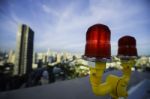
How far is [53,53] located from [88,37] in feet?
2.45


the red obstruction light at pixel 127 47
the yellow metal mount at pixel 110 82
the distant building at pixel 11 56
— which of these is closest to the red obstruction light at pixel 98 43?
the yellow metal mount at pixel 110 82

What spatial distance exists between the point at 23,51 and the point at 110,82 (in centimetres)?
49

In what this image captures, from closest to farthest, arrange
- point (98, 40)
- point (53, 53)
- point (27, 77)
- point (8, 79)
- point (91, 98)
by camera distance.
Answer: point (98, 40) < point (8, 79) < point (27, 77) < point (91, 98) < point (53, 53)

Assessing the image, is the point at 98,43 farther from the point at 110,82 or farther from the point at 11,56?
the point at 11,56

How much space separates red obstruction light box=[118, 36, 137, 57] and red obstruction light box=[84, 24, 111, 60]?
0.52ft

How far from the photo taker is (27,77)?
832 millimetres

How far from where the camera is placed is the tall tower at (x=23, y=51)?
788 mm

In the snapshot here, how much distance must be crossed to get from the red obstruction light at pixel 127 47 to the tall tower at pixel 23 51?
458 mm

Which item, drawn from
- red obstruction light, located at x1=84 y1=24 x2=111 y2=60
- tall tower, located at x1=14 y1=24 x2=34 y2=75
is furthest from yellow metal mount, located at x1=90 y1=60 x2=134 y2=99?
tall tower, located at x1=14 y1=24 x2=34 y2=75

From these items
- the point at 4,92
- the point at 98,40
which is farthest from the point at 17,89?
the point at 98,40

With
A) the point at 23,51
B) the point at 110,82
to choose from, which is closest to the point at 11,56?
the point at 23,51

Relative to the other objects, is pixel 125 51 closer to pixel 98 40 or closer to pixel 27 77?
pixel 98 40

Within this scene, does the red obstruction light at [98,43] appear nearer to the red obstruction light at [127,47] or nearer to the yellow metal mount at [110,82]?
the yellow metal mount at [110,82]

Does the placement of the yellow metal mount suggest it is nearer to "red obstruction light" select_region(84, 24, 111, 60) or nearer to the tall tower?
"red obstruction light" select_region(84, 24, 111, 60)
